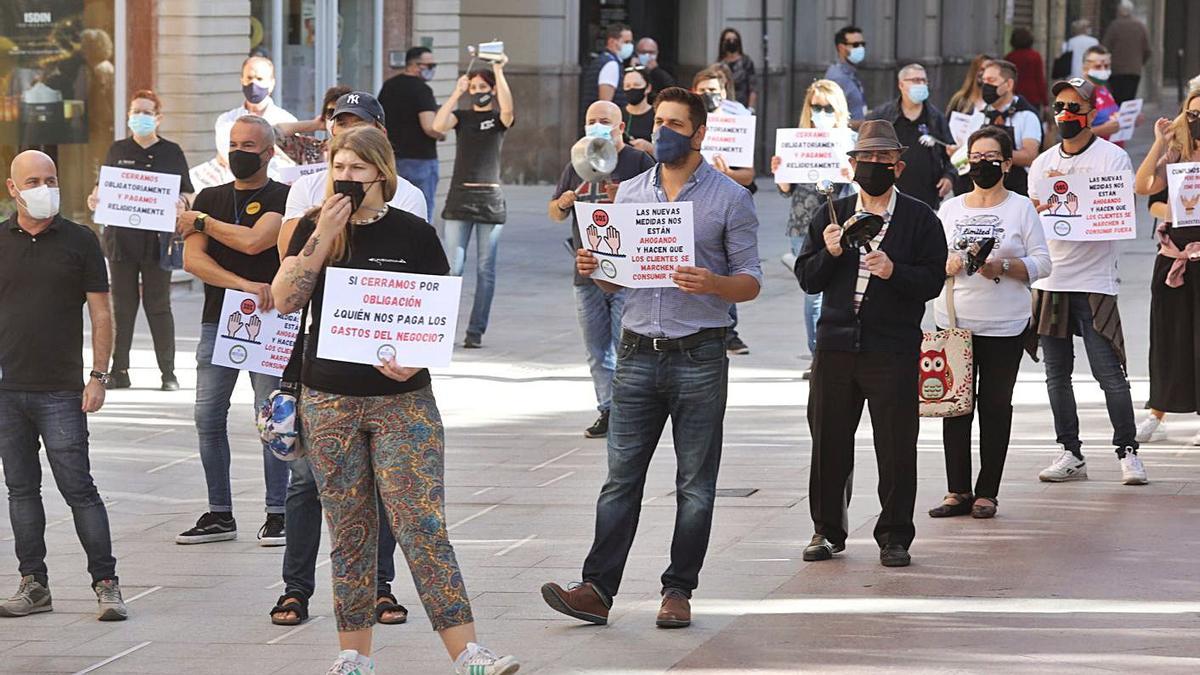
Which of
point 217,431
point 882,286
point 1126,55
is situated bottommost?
point 217,431

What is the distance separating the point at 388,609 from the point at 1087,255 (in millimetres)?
4360

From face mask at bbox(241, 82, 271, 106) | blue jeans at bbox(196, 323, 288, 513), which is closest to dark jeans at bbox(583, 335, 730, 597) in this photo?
blue jeans at bbox(196, 323, 288, 513)

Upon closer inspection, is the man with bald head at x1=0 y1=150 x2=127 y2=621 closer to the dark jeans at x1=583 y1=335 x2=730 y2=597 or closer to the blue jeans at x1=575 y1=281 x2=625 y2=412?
the dark jeans at x1=583 y1=335 x2=730 y2=597

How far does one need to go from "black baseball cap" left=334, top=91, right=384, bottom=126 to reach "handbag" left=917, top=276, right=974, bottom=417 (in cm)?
265

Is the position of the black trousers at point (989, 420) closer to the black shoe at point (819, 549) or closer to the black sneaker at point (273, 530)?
the black shoe at point (819, 549)

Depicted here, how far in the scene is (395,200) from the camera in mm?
7973

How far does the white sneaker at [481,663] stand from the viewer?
6.68m

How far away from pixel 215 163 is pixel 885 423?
4.67 meters

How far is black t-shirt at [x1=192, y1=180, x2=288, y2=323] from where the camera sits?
897cm

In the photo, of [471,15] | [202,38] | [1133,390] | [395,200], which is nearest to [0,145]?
[202,38]

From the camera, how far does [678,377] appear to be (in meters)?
7.80

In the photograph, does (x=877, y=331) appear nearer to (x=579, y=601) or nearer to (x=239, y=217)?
(x=579, y=601)

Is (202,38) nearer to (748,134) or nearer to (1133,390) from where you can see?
(748,134)

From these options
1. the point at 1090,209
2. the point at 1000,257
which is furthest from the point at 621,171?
the point at 1000,257
